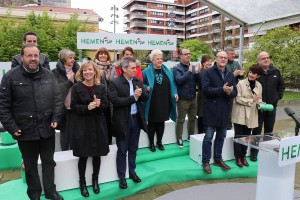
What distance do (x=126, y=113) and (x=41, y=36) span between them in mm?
24178

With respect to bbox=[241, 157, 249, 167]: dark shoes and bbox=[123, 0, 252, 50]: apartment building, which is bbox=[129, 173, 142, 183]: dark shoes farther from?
bbox=[123, 0, 252, 50]: apartment building

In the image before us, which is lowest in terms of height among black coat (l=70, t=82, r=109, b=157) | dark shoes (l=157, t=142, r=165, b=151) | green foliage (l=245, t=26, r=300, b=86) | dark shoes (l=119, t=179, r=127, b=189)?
dark shoes (l=119, t=179, r=127, b=189)

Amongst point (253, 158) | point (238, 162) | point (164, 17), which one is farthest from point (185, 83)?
point (164, 17)

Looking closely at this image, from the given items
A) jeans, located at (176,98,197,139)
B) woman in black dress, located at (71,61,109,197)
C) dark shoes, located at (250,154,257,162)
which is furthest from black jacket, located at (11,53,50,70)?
dark shoes, located at (250,154,257,162)

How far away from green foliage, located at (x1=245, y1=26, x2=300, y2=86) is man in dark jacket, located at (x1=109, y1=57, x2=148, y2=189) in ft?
36.9

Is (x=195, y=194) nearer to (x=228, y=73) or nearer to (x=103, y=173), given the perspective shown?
(x=103, y=173)

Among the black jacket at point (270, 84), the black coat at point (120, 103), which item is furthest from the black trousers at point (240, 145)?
the black coat at point (120, 103)

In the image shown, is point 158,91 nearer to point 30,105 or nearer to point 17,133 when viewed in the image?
point 30,105

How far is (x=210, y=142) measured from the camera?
3887 millimetres

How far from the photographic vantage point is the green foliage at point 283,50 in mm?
12977

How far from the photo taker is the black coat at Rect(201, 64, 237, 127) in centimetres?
366

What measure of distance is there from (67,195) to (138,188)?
88cm

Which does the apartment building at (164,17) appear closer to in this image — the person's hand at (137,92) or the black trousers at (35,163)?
the person's hand at (137,92)

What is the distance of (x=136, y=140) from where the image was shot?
3482mm
